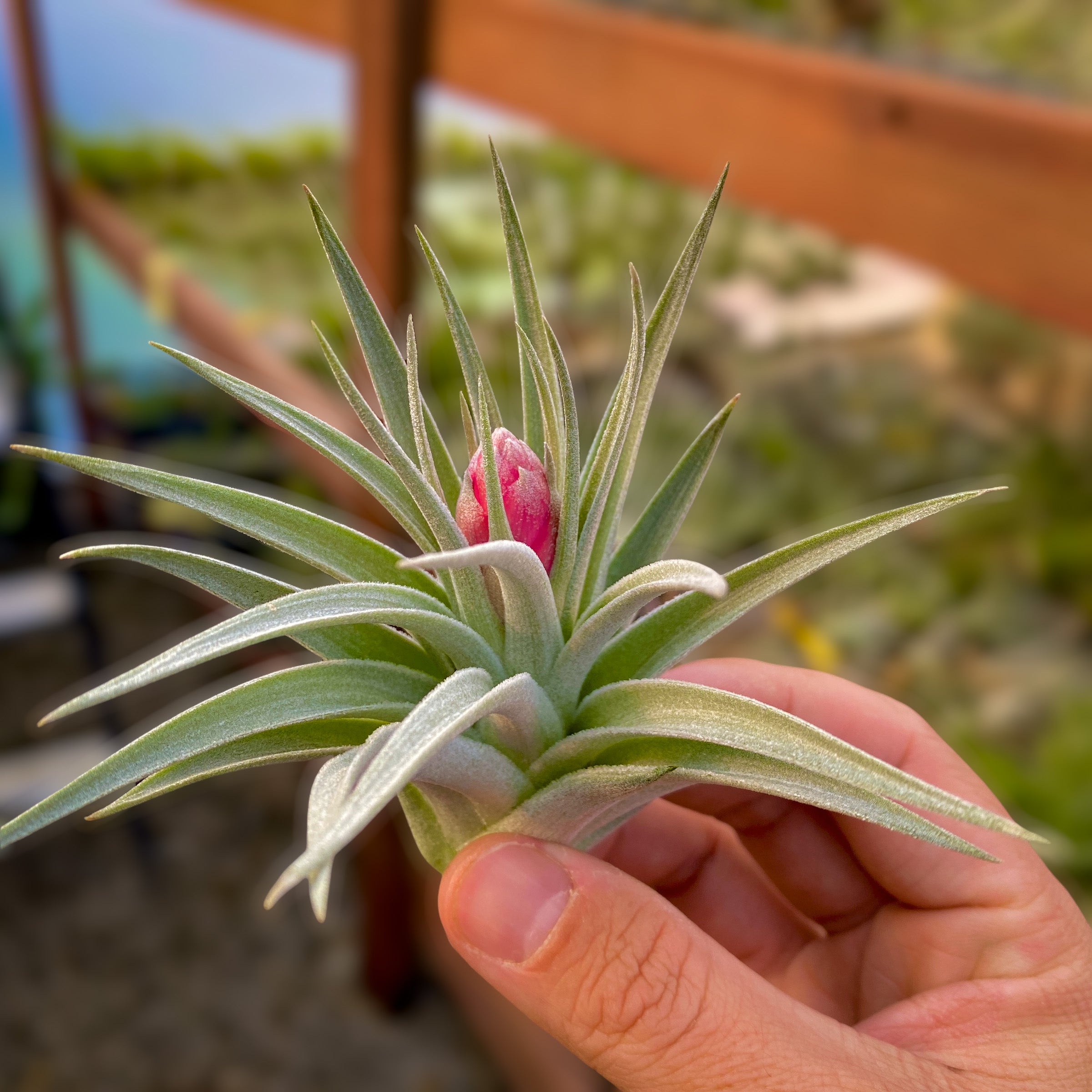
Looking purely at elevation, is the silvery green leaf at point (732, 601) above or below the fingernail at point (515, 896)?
above

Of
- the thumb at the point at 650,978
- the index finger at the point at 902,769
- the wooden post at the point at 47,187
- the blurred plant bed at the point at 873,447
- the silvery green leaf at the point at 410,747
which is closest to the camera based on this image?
the silvery green leaf at the point at 410,747

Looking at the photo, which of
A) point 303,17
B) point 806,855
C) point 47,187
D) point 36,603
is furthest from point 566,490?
point 47,187

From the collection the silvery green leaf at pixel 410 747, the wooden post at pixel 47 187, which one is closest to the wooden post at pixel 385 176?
the silvery green leaf at pixel 410 747

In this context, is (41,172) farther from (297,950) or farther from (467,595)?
(467,595)

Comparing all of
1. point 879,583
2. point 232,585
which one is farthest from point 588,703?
point 879,583

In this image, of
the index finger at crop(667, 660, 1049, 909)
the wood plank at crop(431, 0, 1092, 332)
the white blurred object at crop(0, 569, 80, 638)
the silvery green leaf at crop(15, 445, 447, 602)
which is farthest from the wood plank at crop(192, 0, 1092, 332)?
the white blurred object at crop(0, 569, 80, 638)

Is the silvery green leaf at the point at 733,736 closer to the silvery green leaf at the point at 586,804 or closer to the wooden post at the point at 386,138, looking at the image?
the silvery green leaf at the point at 586,804
